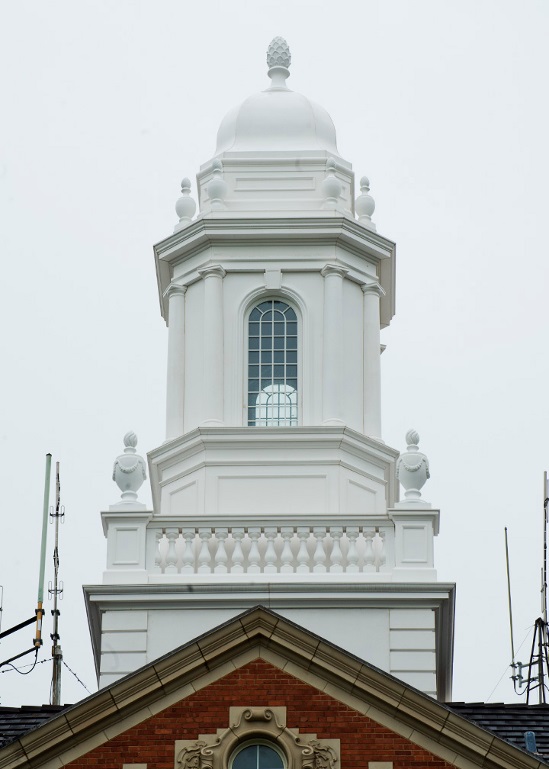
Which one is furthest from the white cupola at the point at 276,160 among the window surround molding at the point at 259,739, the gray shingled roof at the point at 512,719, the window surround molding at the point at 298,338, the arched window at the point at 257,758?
the arched window at the point at 257,758

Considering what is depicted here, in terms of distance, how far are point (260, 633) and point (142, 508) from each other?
5.86 metres

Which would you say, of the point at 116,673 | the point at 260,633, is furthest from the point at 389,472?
the point at 260,633

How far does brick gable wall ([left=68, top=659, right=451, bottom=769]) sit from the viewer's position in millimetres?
29000

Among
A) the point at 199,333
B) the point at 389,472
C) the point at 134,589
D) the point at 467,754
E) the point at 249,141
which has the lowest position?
the point at 467,754

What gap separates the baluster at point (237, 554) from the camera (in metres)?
34.6

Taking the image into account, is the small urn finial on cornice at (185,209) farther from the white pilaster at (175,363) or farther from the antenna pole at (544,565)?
the antenna pole at (544,565)

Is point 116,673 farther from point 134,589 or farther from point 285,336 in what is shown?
point 285,336

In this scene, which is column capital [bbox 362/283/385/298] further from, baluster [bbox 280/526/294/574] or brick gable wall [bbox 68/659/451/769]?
brick gable wall [bbox 68/659/451/769]

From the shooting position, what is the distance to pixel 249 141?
40.9 metres

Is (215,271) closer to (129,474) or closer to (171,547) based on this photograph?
(129,474)

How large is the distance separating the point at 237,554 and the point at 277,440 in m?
2.76

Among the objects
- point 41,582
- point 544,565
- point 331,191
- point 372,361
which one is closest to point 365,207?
point 331,191

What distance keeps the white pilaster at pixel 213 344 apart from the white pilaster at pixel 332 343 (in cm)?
167

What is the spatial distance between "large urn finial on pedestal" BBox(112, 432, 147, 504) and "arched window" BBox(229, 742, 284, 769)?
22.4 feet
